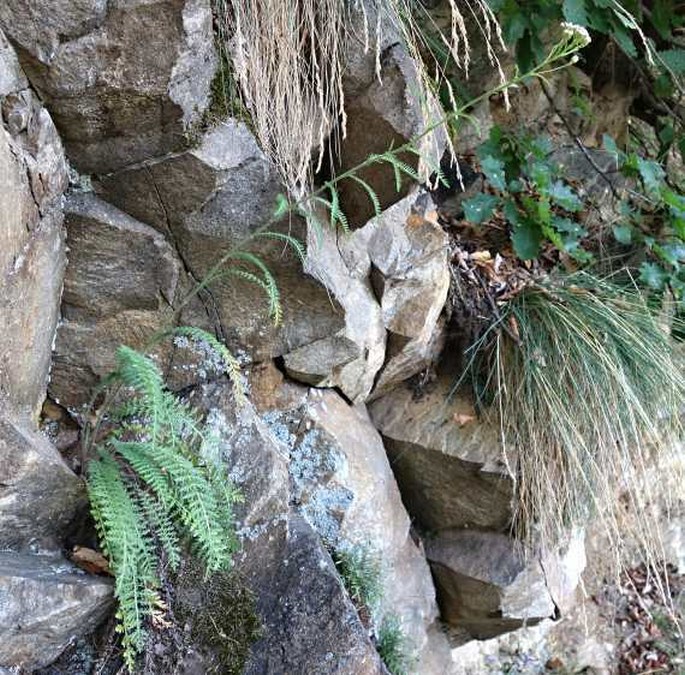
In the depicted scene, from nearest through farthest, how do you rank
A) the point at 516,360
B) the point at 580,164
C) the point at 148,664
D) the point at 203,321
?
the point at 148,664, the point at 203,321, the point at 516,360, the point at 580,164

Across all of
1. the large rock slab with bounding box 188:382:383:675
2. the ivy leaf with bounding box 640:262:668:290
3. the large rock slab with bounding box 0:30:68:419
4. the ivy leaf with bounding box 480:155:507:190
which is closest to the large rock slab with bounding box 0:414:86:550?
the large rock slab with bounding box 0:30:68:419

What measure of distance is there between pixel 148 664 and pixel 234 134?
1.29m

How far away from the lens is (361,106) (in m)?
2.14

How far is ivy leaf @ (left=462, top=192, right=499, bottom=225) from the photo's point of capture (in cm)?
271

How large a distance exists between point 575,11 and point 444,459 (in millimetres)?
1477

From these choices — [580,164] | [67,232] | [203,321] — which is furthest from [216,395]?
[580,164]

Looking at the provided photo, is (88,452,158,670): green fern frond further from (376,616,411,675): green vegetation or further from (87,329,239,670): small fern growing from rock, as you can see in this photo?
(376,616,411,675): green vegetation

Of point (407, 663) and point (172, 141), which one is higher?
point (172, 141)

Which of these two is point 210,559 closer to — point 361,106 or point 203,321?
point 203,321

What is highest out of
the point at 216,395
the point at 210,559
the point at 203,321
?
the point at 203,321

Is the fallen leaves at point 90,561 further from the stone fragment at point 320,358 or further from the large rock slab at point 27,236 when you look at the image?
the stone fragment at point 320,358

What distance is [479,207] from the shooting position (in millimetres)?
2719

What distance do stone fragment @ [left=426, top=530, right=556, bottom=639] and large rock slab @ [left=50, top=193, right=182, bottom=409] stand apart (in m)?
1.33

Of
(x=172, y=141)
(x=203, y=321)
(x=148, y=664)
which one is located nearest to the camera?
(x=148, y=664)
